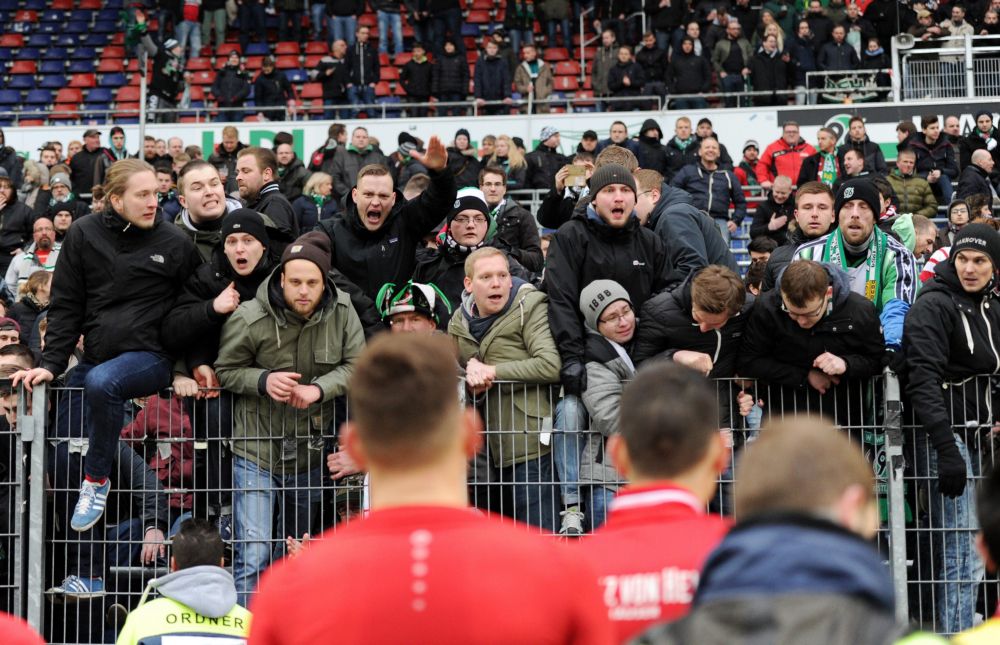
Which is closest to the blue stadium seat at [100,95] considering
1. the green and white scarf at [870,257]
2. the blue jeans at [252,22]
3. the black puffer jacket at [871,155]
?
the blue jeans at [252,22]

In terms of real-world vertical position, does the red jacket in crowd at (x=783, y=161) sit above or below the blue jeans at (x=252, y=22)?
below

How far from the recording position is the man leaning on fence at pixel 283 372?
6.56 meters

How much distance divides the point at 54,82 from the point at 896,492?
22.6 metres

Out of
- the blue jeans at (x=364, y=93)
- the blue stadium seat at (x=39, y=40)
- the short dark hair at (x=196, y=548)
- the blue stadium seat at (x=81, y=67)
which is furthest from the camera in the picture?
the blue stadium seat at (x=39, y=40)

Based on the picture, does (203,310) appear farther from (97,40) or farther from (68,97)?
(97,40)

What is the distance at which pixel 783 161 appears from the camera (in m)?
17.8

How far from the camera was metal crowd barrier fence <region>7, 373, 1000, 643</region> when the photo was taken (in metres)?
6.43

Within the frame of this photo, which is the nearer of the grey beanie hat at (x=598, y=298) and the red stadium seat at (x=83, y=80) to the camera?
the grey beanie hat at (x=598, y=298)

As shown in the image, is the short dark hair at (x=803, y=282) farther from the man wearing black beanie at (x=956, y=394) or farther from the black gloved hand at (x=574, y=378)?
the black gloved hand at (x=574, y=378)

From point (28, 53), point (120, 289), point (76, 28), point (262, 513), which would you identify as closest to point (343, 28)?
point (76, 28)

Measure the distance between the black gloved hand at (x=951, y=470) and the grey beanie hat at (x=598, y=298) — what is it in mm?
1658

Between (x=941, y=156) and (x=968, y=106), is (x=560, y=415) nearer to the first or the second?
(x=941, y=156)

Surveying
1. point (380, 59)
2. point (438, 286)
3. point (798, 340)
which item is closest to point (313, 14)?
point (380, 59)

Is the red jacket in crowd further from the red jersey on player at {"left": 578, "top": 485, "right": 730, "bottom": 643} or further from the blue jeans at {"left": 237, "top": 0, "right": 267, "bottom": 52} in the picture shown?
the red jersey on player at {"left": 578, "top": 485, "right": 730, "bottom": 643}
